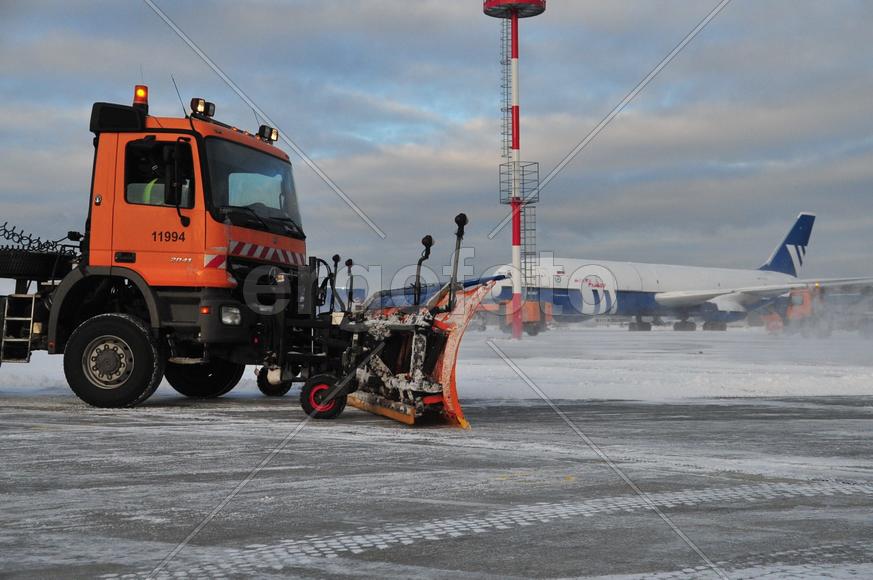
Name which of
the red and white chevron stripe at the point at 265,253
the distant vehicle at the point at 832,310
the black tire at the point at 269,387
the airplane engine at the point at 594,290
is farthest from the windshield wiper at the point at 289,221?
the distant vehicle at the point at 832,310

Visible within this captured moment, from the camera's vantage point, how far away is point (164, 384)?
15.3 m

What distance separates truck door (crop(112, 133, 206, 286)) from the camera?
983 centimetres

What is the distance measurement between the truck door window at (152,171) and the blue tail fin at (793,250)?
6038 centimetres

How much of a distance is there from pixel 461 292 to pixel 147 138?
4052 millimetres

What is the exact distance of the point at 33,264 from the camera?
11.0 m

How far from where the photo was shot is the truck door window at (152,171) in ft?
32.3

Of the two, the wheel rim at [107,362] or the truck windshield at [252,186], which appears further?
the wheel rim at [107,362]

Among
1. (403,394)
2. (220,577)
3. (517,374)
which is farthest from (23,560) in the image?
(517,374)

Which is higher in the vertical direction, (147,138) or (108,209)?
(147,138)

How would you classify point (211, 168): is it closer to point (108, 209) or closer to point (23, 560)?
point (108, 209)

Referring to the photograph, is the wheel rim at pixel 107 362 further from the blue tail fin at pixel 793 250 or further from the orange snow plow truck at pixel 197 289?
the blue tail fin at pixel 793 250

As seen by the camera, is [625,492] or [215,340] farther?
[215,340]

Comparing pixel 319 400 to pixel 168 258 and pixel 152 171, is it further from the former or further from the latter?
pixel 152 171

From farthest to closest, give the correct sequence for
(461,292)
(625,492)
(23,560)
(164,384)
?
1. (164,384)
2. (461,292)
3. (625,492)
4. (23,560)
